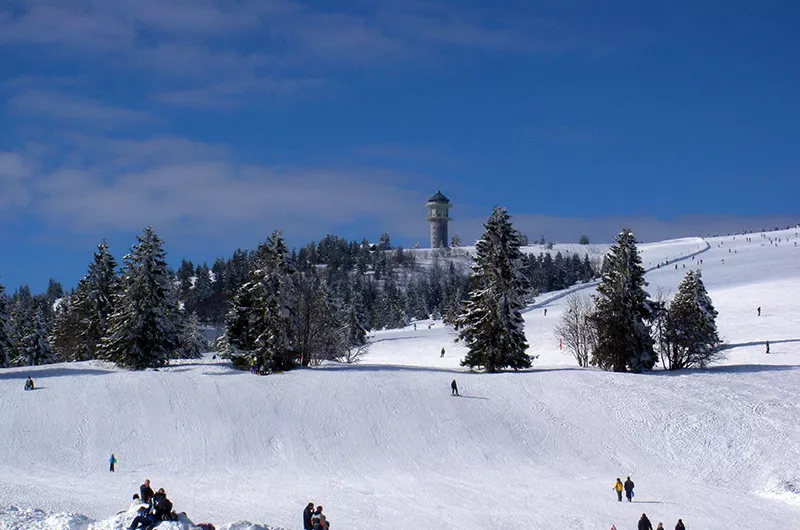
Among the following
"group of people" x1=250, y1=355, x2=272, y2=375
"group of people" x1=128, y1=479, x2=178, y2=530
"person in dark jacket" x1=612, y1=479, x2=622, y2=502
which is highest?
A: "group of people" x1=250, y1=355, x2=272, y2=375

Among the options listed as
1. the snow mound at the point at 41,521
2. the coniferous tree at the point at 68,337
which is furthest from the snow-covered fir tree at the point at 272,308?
the snow mound at the point at 41,521

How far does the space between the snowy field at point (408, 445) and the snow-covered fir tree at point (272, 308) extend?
2862 millimetres

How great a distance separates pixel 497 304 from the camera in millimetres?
47688

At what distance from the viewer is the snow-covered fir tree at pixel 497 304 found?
47.6m

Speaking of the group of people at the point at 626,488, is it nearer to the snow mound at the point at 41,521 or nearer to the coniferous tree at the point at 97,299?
the snow mound at the point at 41,521

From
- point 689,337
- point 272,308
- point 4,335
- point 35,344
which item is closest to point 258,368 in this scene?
point 272,308

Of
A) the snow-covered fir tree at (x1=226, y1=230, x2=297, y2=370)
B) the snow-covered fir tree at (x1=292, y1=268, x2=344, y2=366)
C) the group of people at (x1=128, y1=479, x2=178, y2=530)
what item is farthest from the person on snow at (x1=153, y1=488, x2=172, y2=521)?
the snow-covered fir tree at (x1=292, y1=268, x2=344, y2=366)

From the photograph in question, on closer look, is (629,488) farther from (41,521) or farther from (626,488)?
(41,521)

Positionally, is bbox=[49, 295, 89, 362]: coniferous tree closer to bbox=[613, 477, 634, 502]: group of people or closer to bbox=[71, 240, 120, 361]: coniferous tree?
bbox=[71, 240, 120, 361]: coniferous tree

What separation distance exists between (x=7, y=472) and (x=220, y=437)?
939cm

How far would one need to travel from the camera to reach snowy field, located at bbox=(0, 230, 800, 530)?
24.7 metres

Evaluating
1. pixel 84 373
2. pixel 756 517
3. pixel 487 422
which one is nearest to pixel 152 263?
pixel 84 373

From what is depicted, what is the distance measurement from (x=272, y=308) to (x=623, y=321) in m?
24.4

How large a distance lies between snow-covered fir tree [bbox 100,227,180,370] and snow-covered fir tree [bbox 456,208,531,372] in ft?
70.0
